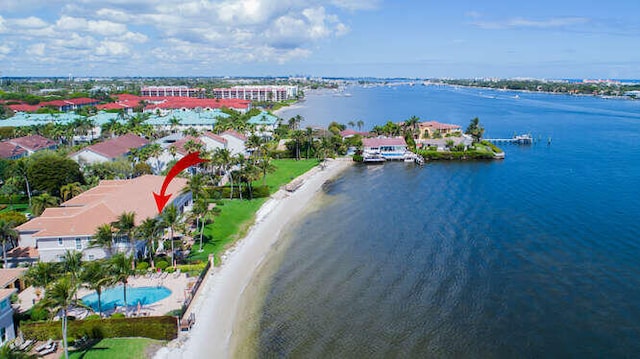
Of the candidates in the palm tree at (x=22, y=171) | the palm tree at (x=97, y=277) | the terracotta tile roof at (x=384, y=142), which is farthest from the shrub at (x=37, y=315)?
the terracotta tile roof at (x=384, y=142)

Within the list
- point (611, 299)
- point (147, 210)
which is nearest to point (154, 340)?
point (147, 210)

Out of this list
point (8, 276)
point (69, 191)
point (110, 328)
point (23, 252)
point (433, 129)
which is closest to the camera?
point (110, 328)

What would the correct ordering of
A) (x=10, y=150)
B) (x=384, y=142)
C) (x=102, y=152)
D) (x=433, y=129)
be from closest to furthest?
(x=102, y=152), (x=10, y=150), (x=384, y=142), (x=433, y=129)

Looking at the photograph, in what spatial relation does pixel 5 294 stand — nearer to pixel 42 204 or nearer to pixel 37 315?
pixel 37 315

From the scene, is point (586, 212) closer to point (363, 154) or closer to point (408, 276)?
point (408, 276)

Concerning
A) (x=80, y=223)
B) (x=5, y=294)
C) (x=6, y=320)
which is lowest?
(x=6, y=320)

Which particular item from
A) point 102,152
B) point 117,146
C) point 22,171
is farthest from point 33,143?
point 22,171
